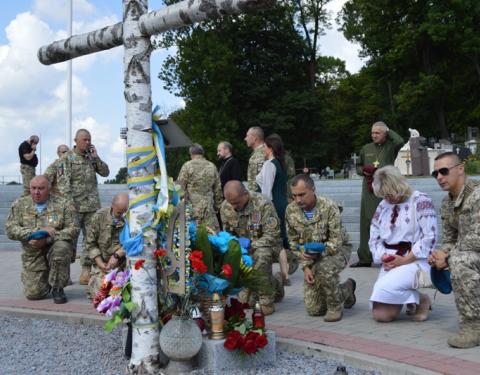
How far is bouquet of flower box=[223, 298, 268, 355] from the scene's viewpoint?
16.2 ft

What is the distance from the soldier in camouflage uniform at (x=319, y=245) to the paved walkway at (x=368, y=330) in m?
0.18

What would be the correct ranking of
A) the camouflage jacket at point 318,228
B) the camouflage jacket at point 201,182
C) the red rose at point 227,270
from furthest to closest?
the camouflage jacket at point 201,182 < the camouflage jacket at point 318,228 < the red rose at point 227,270

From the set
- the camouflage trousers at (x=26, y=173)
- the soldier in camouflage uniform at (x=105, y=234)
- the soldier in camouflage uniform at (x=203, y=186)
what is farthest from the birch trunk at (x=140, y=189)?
the camouflage trousers at (x=26, y=173)

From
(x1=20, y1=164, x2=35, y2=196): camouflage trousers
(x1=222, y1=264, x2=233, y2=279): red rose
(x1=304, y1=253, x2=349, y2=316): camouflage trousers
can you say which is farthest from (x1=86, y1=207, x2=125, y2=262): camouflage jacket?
(x1=20, y1=164, x2=35, y2=196): camouflage trousers

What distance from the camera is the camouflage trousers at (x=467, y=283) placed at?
5.24 m

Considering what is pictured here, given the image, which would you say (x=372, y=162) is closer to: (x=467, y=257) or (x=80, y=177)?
(x=80, y=177)

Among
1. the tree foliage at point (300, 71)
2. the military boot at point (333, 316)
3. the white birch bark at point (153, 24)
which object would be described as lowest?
the military boot at point (333, 316)

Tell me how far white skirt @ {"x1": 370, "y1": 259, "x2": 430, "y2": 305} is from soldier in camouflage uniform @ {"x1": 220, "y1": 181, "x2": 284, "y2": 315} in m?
1.13

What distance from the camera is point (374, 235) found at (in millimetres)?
6590

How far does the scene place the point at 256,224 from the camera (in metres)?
7.07

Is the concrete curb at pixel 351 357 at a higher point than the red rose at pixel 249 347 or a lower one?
lower

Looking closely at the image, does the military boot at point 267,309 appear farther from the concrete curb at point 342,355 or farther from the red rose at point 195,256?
the red rose at point 195,256

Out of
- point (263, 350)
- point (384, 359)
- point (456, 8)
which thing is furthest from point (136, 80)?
point (456, 8)

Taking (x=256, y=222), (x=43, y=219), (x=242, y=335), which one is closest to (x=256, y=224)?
(x=256, y=222)
